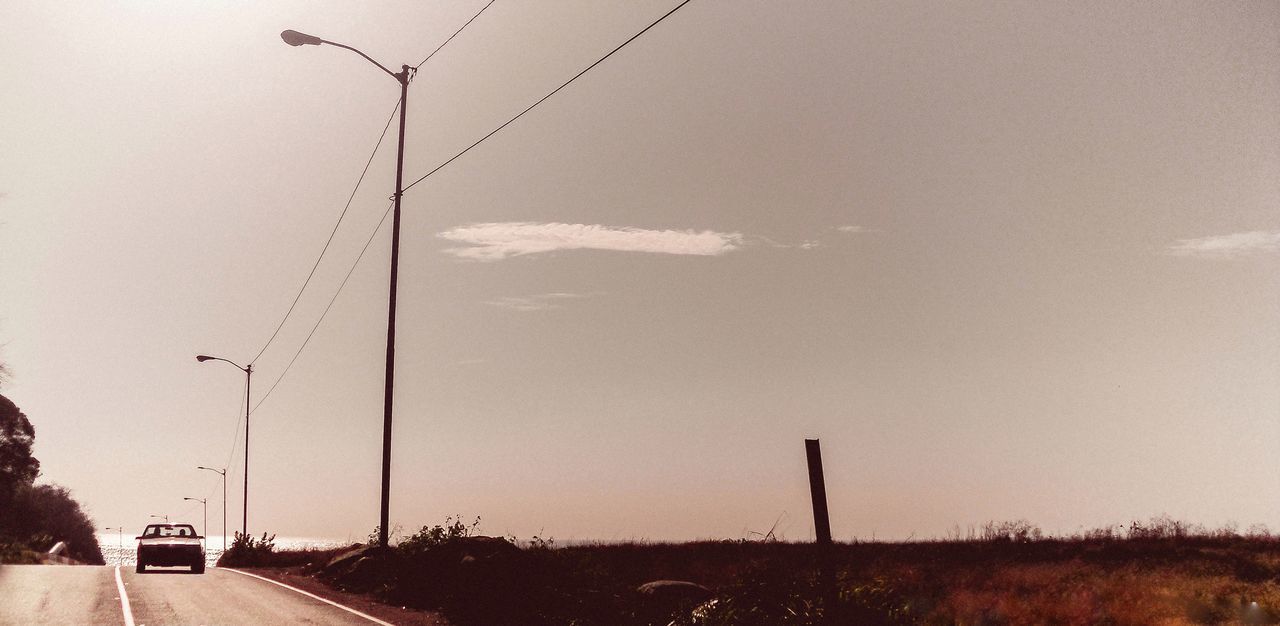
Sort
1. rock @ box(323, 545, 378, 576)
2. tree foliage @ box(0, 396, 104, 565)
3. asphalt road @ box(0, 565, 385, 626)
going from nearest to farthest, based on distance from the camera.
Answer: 1. asphalt road @ box(0, 565, 385, 626)
2. rock @ box(323, 545, 378, 576)
3. tree foliage @ box(0, 396, 104, 565)

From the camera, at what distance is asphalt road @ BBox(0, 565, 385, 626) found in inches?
596

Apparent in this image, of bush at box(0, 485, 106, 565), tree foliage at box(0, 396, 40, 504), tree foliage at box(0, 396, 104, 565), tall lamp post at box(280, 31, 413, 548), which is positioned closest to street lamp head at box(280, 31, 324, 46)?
tall lamp post at box(280, 31, 413, 548)

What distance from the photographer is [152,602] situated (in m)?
17.3

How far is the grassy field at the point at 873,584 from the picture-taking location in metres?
12.3

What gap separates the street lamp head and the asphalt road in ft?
44.8

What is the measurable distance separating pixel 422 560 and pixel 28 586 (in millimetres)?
8875

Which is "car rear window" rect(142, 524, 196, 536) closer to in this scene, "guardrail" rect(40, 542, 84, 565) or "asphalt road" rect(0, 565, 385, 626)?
"asphalt road" rect(0, 565, 385, 626)

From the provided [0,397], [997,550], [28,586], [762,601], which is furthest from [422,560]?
[0,397]

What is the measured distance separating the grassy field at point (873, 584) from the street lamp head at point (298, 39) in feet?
43.2

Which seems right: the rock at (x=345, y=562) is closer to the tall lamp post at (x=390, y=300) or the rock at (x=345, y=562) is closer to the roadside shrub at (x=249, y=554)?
the tall lamp post at (x=390, y=300)

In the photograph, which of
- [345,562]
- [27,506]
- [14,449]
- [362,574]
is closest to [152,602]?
[362,574]

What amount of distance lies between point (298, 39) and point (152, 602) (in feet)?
45.7

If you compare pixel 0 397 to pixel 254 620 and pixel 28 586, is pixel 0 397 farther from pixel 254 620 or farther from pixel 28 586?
pixel 254 620

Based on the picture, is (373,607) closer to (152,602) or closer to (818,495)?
(152,602)
